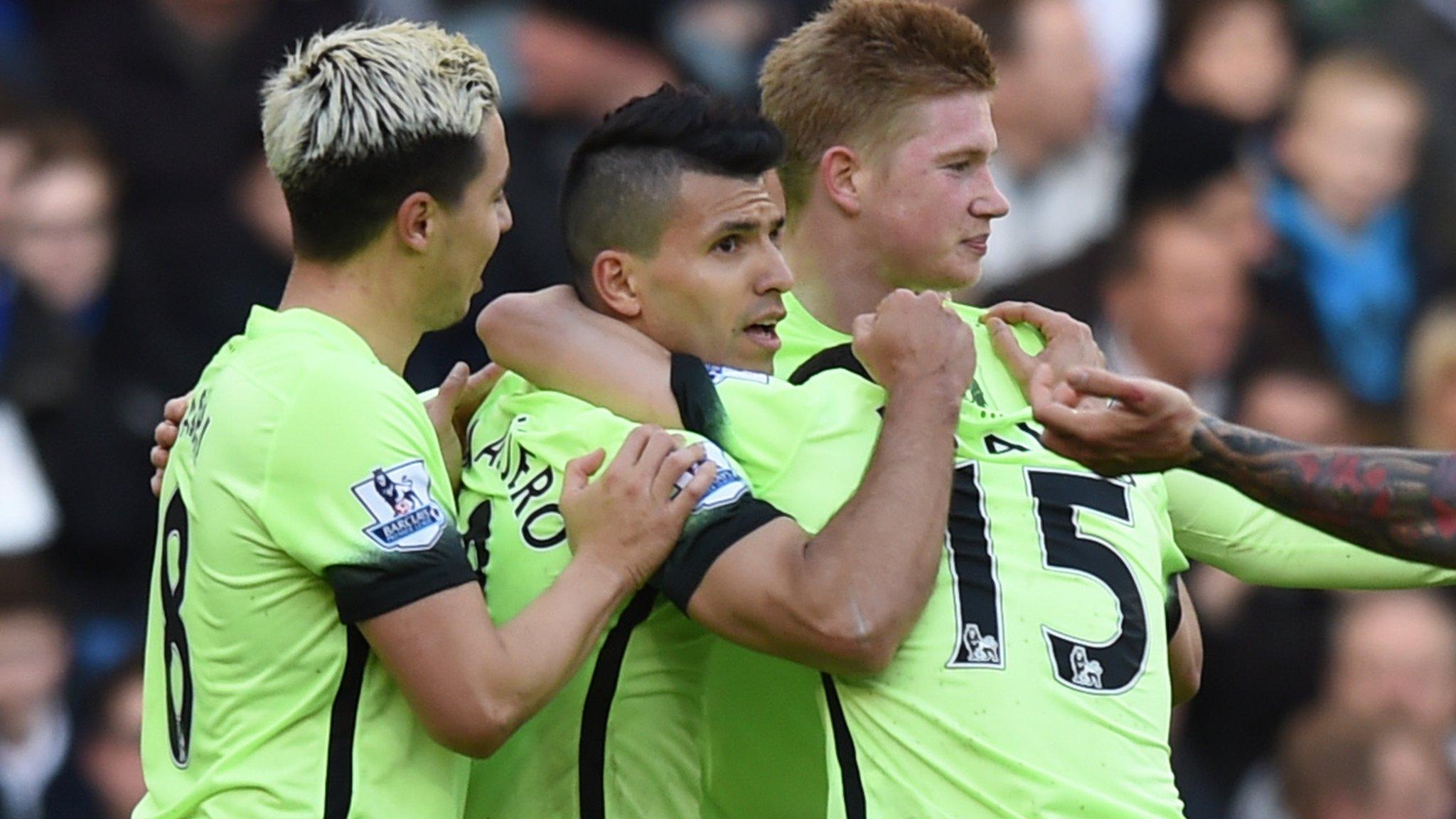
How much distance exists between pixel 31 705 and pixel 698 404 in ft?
15.2

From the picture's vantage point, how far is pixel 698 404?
452 centimetres

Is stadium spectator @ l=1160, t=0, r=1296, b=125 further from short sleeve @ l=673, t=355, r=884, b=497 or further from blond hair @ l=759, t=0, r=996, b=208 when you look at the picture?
short sleeve @ l=673, t=355, r=884, b=497

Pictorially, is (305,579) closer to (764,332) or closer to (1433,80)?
(764,332)

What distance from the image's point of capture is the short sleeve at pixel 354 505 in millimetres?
4047

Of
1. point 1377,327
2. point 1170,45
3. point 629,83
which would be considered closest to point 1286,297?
point 1377,327

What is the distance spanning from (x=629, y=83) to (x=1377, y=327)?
3.62m

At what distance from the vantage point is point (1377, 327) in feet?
33.5

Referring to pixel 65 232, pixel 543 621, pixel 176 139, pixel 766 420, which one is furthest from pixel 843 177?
pixel 65 232

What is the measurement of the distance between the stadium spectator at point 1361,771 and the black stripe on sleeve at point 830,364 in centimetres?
546

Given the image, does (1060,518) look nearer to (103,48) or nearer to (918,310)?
(918,310)

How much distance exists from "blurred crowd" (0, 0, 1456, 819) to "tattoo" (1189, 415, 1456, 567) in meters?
4.89

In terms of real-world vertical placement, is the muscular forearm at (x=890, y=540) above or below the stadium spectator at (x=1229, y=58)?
above

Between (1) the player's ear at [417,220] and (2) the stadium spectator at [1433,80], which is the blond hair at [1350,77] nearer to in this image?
(2) the stadium spectator at [1433,80]

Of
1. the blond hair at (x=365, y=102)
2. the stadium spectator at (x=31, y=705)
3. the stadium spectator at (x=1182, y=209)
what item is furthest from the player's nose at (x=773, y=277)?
the stadium spectator at (x=1182, y=209)
